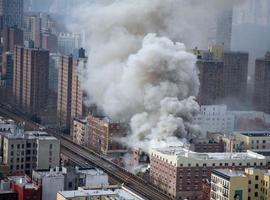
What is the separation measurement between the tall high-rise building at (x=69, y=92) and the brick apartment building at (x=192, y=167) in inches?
428

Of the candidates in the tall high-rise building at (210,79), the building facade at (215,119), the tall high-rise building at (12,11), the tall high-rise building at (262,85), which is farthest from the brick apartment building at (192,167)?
the tall high-rise building at (12,11)

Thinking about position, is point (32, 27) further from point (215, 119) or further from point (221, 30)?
point (215, 119)

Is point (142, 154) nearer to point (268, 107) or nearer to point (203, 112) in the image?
point (203, 112)

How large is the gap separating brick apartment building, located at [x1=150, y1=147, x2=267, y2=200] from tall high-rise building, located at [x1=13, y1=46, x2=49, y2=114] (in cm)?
1622

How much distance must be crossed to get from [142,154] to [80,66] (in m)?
9.23

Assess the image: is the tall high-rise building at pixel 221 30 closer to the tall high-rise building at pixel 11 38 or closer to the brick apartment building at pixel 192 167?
the tall high-rise building at pixel 11 38

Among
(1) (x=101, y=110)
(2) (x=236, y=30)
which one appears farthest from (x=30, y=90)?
(2) (x=236, y=30)

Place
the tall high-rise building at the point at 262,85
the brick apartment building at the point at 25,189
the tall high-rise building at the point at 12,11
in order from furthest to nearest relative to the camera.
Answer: the tall high-rise building at the point at 12,11, the tall high-rise building at the point at 262,85, the brick apartment building at the point at 25,189

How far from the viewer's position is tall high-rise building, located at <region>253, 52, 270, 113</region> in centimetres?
3756

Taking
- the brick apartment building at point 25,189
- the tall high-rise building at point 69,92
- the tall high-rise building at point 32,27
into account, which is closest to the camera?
the brick apartment building at point 25,189

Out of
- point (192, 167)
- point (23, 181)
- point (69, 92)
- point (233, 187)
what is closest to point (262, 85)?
point (69, 92)

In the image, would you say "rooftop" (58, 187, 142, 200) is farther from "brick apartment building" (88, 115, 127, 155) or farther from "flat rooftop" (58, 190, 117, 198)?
"brick apartment building" (88, 115, 127, 155)

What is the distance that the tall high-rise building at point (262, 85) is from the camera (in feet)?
123

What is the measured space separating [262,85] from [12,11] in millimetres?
27050
